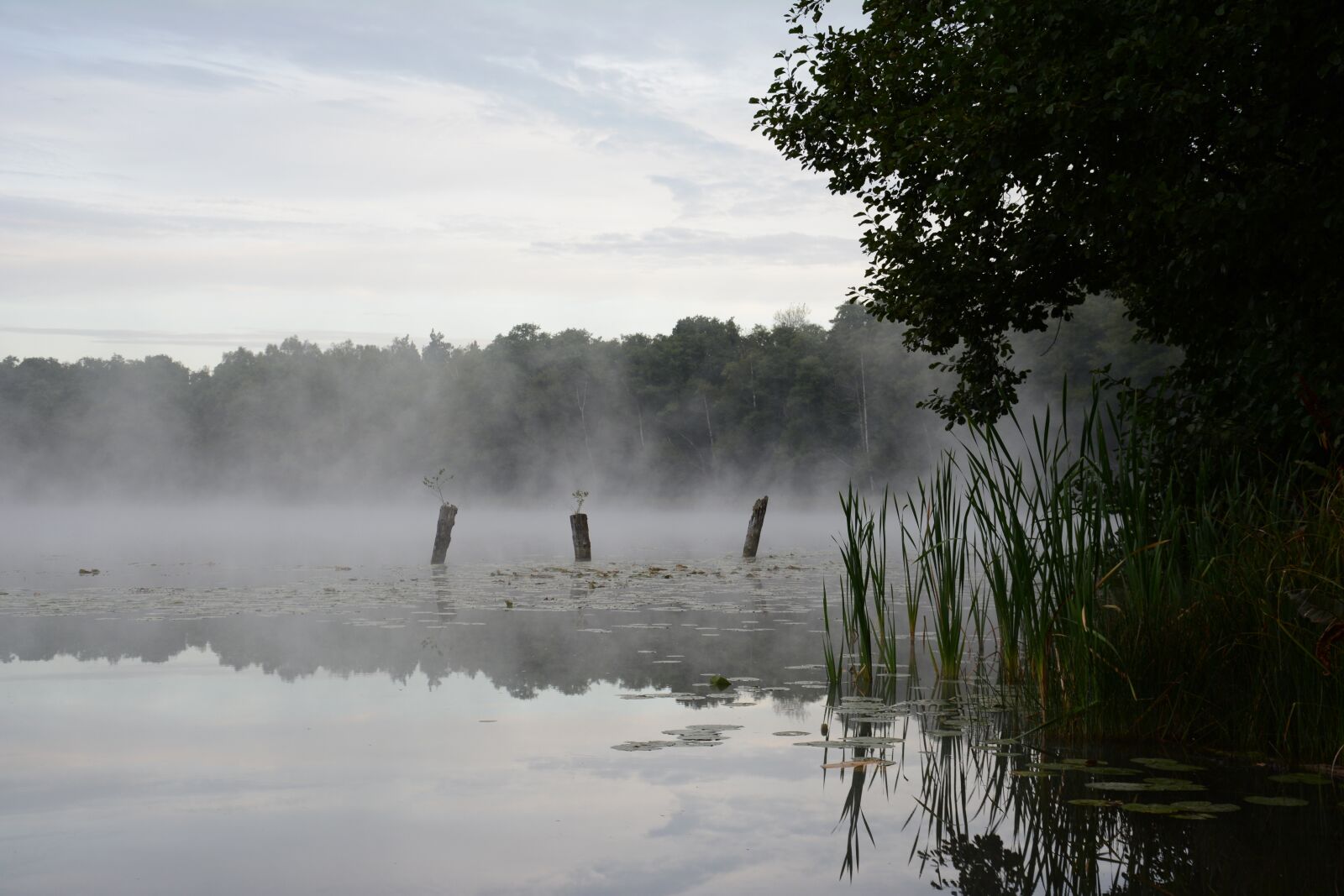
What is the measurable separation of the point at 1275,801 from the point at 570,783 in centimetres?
240

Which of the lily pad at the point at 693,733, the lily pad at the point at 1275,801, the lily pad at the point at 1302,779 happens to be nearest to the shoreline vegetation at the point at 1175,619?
the lily pad at the point at 1302,779

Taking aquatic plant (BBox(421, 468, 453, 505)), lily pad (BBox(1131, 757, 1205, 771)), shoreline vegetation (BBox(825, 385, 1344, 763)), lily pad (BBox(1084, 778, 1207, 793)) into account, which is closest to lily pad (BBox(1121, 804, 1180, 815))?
lily pad (BBox(1084, 778, 1207, 793))

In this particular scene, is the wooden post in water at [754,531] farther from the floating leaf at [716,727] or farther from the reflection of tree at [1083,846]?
the reflection of tree at [1083,846]

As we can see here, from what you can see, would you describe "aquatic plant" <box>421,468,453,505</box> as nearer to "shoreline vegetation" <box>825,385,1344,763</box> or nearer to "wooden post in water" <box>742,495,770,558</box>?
"wooden post in water" <box>742,495,770,558</box>

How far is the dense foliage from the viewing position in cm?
5691

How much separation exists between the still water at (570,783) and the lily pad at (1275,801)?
0.20ft

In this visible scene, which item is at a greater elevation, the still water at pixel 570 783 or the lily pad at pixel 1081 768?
the lily pad at pixel 1081 768

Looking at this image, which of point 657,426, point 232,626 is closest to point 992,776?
point 232,626

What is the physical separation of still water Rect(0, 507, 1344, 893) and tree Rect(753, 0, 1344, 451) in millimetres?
2234

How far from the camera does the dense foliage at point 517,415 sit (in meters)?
56.9

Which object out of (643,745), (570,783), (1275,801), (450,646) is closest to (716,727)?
(643,745)

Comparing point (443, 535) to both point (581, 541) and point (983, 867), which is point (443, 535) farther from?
point (983, 867)

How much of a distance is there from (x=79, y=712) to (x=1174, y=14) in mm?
6996

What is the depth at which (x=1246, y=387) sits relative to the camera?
7.40 meters
